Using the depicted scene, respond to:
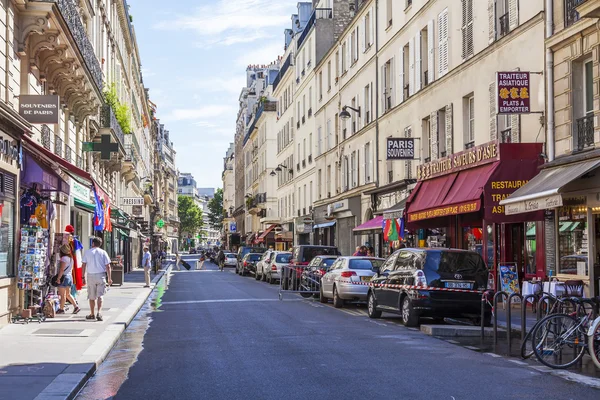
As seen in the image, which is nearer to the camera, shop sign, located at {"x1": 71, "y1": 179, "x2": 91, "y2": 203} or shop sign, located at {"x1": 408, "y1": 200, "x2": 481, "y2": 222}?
shop sign, located at {"x1": 71, "y1": 179, "x2": 91, "y2": 203}

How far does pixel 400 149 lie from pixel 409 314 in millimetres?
13569

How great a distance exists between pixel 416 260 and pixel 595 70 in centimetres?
550

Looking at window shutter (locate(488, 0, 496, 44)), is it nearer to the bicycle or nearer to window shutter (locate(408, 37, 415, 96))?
window shutter (locate(408, 37, 415, 96))

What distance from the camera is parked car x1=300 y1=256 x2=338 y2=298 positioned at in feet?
84.8

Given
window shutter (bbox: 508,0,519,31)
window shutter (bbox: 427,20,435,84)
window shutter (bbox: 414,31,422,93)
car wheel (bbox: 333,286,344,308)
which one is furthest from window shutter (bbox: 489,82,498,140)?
window shutter (bbox: 414,31,422,93)

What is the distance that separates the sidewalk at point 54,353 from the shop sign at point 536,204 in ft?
28.2

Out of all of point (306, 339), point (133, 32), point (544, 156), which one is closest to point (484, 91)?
point (544, 156)

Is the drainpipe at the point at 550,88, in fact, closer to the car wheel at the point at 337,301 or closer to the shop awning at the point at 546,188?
the shop awning at the point at 546,188

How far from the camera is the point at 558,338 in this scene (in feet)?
36.0

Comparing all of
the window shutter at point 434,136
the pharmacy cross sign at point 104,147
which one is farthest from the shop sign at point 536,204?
the pharmacy cross sign at point 104,147

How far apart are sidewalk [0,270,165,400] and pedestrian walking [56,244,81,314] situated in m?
0.33

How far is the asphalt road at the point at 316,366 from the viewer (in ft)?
29.1

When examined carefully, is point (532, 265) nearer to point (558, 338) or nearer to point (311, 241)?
point (558, 338)

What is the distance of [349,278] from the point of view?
21.9 meters
